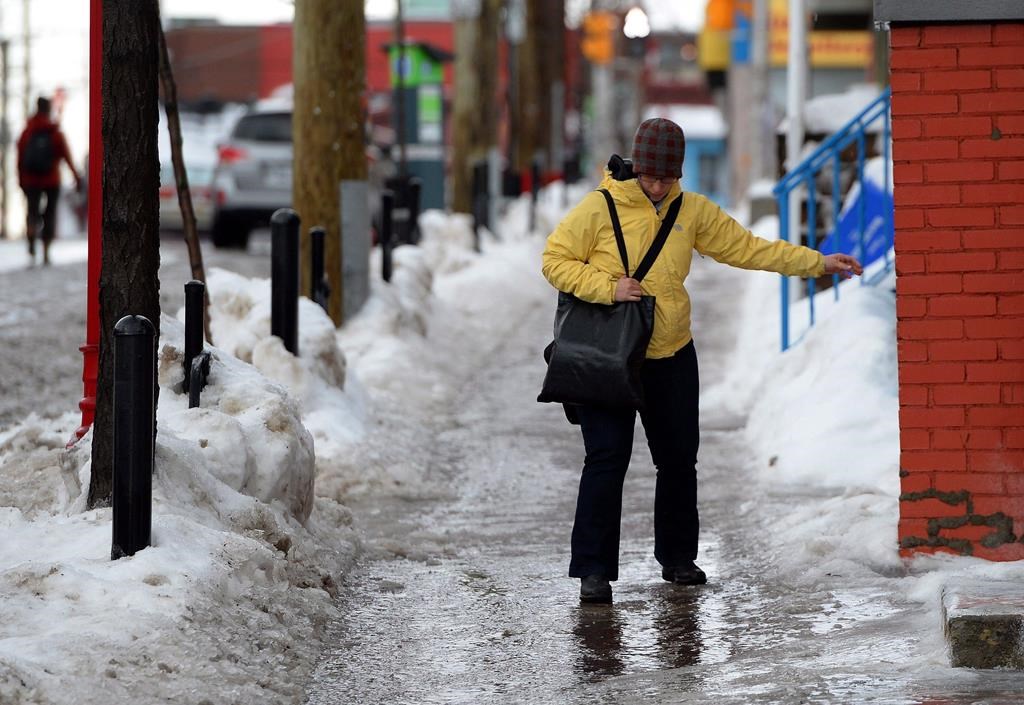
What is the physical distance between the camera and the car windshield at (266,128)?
22562 millimetres

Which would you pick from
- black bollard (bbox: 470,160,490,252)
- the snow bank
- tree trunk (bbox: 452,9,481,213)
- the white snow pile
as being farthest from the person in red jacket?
the snow bank

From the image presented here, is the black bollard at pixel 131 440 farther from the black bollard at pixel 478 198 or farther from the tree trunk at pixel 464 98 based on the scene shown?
the tree trunk at pixel 464 98

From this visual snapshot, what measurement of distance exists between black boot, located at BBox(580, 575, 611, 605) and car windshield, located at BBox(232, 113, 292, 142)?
16.7 meters

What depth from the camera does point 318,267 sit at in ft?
36.1

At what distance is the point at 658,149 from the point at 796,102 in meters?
8.28

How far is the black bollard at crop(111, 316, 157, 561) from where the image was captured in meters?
5.57

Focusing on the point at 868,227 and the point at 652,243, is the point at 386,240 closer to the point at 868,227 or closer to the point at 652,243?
the point at 868,227

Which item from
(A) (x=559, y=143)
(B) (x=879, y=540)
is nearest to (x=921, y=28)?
(B) (x=879, y=540)

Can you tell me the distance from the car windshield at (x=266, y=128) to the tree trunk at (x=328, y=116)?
34.2 feet

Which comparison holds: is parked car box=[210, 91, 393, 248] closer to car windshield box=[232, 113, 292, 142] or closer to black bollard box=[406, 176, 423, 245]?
car windshield box=[232, 113, 292, 142]

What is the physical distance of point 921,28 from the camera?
6.39 metres

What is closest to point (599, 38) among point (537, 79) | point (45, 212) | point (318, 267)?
point (537, 79)

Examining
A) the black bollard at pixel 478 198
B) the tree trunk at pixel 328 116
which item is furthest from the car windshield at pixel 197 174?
the tree trunk at pixel 328 116

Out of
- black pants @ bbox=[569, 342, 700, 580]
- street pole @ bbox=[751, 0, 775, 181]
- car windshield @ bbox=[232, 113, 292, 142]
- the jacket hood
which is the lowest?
black pants @ bbox=[569, 342, 700, 580]
